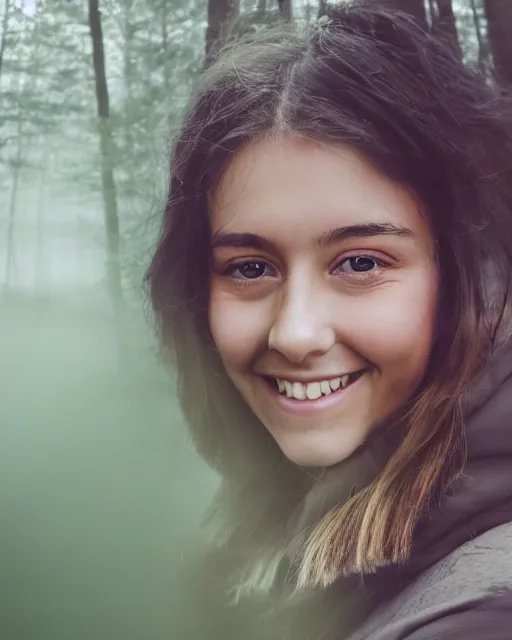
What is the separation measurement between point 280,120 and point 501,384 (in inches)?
18.4

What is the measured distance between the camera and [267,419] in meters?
1.02

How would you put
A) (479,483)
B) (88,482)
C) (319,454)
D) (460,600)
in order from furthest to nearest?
(88,482) < (319,454) < (479,483) < (460,600)

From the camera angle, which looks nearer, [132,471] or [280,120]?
[280,120]

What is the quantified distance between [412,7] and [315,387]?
58cm

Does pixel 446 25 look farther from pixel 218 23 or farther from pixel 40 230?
pixel 40 230

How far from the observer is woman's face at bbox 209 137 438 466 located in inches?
35.0

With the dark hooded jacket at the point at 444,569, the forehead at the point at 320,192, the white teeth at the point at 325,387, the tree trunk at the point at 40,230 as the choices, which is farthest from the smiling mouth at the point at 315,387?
the tree trunk at the point at 40,230

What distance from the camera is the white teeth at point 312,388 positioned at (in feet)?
3.05

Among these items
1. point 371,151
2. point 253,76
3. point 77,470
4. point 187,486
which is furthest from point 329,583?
point 253,76

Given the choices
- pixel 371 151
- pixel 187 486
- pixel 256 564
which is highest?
pixel 371 151

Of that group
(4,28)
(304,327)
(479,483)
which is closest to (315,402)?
(304,327)

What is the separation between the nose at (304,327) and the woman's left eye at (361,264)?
6 cm

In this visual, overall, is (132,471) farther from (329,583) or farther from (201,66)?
(201,66)

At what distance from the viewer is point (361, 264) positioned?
899 millimetres
